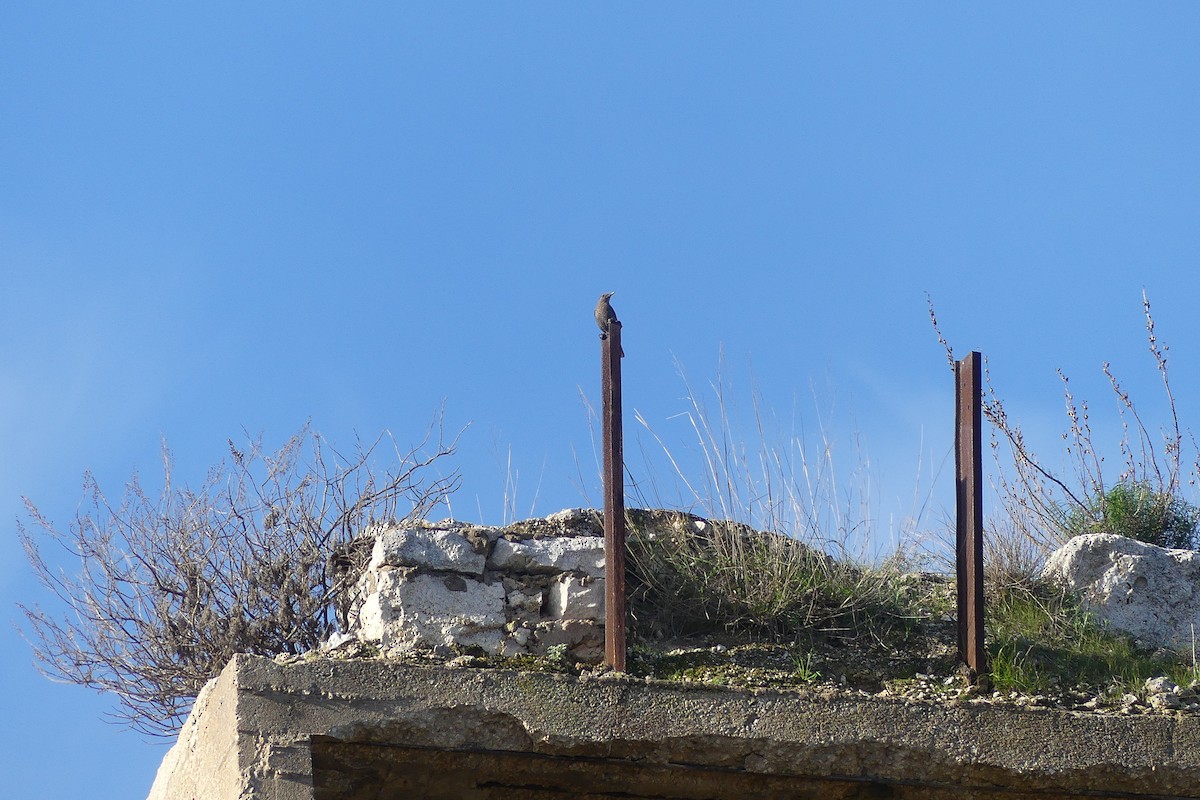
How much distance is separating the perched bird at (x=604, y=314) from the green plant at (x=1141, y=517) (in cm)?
323

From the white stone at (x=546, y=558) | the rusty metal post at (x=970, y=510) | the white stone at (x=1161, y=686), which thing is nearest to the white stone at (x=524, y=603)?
the white stone at (x=546, y=558)

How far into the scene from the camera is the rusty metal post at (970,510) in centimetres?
525

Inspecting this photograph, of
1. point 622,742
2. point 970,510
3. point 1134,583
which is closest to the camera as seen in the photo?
point 622,742

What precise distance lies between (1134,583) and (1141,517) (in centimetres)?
126

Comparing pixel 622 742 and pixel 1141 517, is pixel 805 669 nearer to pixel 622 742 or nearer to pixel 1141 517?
pixel 622 742

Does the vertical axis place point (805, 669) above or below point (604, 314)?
below

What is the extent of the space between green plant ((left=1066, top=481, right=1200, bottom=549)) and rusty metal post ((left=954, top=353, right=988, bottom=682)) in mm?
1934

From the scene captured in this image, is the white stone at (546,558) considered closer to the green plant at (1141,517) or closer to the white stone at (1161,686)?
the white stone at (1161,686)

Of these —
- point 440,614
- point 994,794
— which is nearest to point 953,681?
point 994,794

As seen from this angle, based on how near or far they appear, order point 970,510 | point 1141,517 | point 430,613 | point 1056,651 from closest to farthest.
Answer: point 430,613
point 970,510
point 1056,651
point 1141,517

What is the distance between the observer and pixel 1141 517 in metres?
7.12

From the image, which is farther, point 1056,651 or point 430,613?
point 1056,651

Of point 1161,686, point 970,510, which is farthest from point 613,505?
point 1161,686

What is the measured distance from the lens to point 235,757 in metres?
4.43
